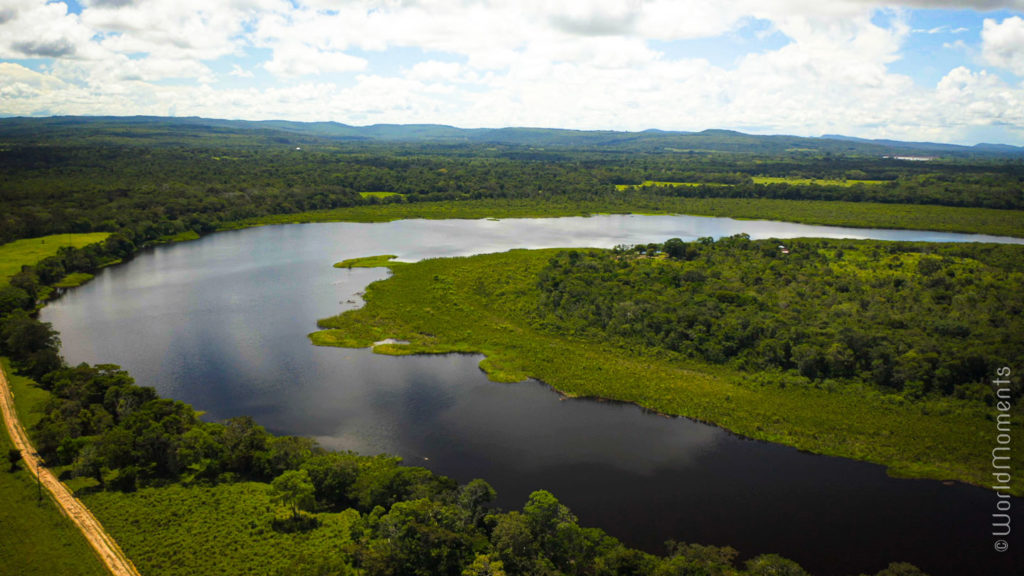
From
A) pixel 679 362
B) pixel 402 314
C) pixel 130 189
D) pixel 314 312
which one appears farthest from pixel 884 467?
pixel 130 189

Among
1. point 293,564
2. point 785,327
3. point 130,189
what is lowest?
point 293,564

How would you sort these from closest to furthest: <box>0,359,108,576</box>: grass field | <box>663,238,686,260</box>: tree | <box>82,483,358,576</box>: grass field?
<box>0,359,108,576</box>: grass field < <box>82,483,358,576</box>: grass field < <box>663,238,686,260</box>: tree

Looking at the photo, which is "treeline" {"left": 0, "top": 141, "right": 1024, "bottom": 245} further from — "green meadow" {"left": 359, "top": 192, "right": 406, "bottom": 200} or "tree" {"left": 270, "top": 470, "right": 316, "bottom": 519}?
"tree" {"left": 270, "top": 470, "right": 316, "bottom": 519}

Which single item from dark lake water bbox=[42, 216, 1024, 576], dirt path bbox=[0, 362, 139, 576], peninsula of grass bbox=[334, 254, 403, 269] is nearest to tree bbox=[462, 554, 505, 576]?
dark lake water bbox=[42, 216, 1024, 576]

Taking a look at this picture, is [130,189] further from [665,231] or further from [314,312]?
[665,231]

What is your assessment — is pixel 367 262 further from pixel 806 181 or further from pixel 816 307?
pixel 806 181

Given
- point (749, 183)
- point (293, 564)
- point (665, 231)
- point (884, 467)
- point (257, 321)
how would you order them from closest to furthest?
point (293, 564), point (884, 467), point (257, 321), point (665, 231), point (749, 183)

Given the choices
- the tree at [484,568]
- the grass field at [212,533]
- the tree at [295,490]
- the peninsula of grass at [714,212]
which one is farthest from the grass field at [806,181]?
the grass field at [212,533]
